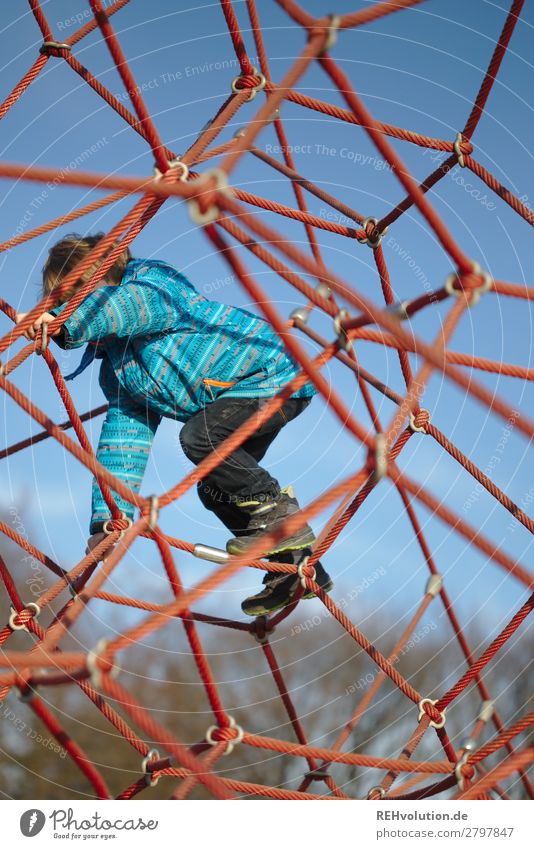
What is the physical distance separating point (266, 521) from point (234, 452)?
169 mm

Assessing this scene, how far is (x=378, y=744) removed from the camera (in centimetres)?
817

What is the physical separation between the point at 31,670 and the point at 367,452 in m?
0.64

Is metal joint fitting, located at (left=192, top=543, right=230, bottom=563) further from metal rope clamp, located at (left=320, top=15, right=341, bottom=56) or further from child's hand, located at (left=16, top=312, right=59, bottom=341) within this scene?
metal rope clamp, located at (left=320, top=15, right=341, bottom=56)

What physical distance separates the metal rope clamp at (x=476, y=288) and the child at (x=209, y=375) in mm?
677

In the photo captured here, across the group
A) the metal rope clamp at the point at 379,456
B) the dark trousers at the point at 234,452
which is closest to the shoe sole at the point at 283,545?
the dark trousers at the point at 234,452

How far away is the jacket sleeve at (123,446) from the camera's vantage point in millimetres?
2400

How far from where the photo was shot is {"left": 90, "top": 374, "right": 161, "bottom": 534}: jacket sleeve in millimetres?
2400

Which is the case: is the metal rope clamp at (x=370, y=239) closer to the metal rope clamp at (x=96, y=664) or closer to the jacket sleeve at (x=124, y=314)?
the jacket sleeve at (x=124, y=314)

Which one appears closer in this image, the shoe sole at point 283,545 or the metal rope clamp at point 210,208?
the metal rope clamp at point 210,208

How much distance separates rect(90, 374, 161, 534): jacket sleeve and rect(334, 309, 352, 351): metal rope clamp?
70 centimetres

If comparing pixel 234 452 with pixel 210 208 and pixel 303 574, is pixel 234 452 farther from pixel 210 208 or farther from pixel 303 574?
pixel 210 208

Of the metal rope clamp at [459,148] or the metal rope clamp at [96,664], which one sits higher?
the metal rope clamp at [459,148]

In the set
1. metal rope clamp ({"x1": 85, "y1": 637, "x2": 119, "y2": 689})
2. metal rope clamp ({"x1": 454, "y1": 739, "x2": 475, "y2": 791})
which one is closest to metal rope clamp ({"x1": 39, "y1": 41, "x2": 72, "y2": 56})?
metal rope clamp ({"x1": 85, "y1": 637, "x2": 119, "y2": 689})
